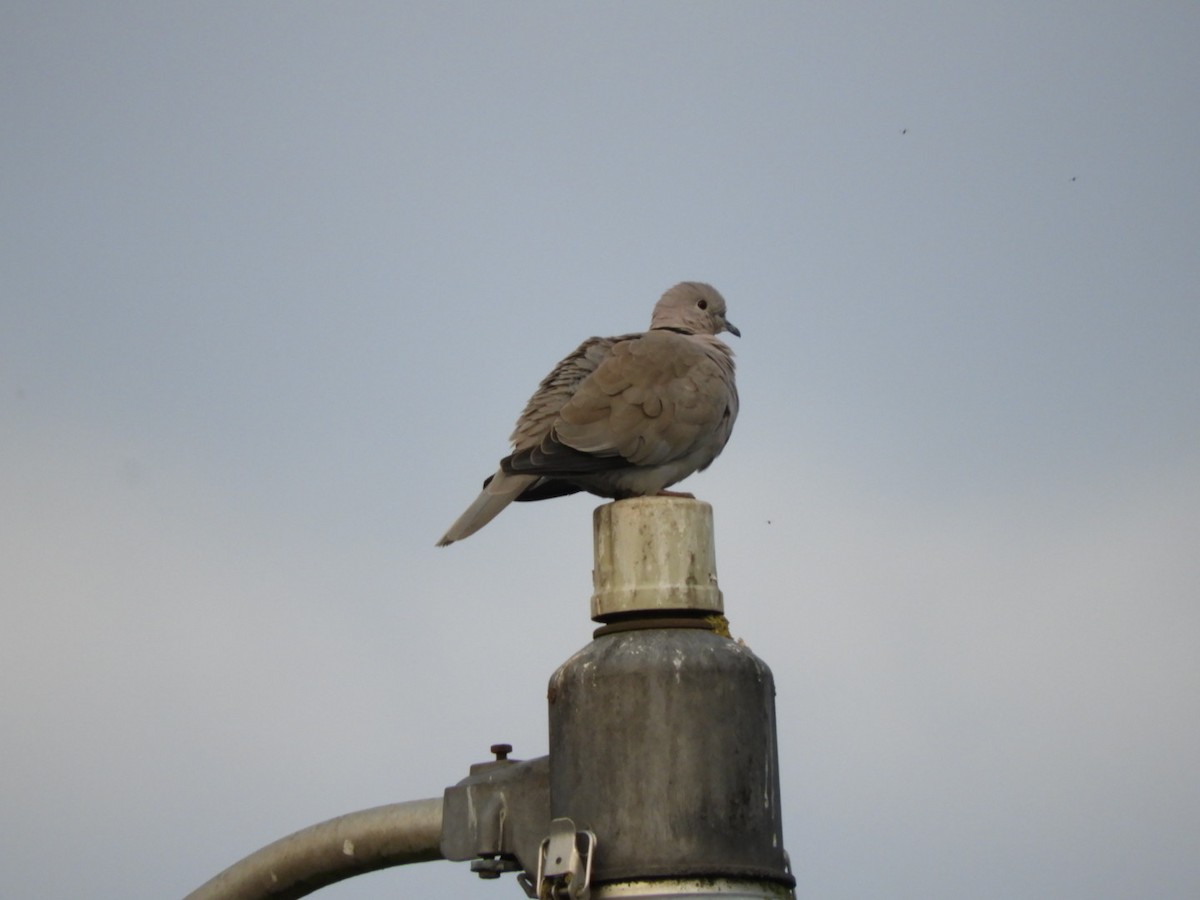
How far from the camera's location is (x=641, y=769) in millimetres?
2312

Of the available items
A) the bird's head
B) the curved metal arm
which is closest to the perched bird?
the bird's head

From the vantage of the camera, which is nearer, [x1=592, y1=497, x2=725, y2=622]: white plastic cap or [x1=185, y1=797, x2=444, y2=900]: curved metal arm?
[x1=592, y1=497, x2=725, y2=622]: white plastic cap

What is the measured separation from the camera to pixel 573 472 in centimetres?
498

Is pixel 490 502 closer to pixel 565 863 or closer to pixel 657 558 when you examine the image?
pixel 657 558

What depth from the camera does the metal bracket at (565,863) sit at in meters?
2.29

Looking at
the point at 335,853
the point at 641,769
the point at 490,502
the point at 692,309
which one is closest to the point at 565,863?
the point at 641,769

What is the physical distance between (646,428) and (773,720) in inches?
107

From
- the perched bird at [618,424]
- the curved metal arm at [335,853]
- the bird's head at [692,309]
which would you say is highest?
the bird's head at [692,309]

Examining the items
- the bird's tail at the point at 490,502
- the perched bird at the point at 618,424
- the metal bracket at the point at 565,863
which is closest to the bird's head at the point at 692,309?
the perched bird at the point at 618,424

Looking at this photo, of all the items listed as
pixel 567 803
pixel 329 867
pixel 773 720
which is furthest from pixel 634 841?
pixel 329 867

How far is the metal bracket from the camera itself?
2.29 meters

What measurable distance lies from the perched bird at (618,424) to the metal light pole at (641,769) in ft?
7.27

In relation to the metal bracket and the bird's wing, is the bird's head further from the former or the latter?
the metal bracket

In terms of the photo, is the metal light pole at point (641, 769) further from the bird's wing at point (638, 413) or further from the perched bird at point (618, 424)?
the bird's wing at point (638, 413)
